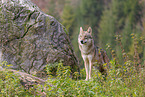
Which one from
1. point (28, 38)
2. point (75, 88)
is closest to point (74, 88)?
point (75, 88)

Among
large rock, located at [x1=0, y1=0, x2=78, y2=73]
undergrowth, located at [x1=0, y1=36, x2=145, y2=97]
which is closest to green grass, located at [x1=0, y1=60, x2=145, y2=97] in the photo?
undergrowth, located at [x1=0, y1=36, x2=145, y2=97]

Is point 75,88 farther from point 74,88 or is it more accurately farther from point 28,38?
point 28,38

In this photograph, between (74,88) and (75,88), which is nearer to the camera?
(75,88)

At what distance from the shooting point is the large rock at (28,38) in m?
8.23

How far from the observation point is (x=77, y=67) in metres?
8.77

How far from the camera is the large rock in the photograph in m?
8.23

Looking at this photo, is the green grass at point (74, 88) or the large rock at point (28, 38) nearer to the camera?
the green grass at point (74, 88)


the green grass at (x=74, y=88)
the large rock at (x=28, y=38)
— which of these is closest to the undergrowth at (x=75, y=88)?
the green grass at (x=74, y=88)

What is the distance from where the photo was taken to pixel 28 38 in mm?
8273

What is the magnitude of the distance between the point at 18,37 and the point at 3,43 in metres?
0.49

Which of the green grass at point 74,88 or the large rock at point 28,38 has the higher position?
the large rock at point 28,38

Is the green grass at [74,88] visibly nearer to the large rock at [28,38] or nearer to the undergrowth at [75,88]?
the undergrowth at [75,88]

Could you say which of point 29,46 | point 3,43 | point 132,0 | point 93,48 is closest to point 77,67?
point 93,48

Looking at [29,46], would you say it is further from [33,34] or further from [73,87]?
[73,87]
